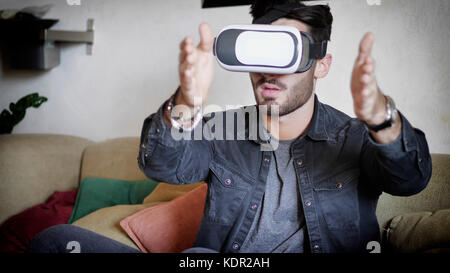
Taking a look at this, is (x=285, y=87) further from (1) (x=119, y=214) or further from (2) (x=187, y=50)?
(1) (x=119, y=214)

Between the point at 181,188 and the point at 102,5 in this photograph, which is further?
the point at 181,188

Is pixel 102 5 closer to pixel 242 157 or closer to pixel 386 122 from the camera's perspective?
pixel 242 157

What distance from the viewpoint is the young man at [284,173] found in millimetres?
819

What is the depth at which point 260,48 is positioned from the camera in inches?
28.0

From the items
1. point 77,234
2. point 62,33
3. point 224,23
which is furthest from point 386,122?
point 62,33

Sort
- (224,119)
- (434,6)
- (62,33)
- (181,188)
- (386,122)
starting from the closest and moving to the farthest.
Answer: (386,122) → (434,6) → (224,119) → (62,33) → (181,188)

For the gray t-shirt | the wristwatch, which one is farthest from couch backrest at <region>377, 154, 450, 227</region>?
A: the wristwatch

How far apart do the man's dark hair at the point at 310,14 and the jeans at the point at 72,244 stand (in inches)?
19.2

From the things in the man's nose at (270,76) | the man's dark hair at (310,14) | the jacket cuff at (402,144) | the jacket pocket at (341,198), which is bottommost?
the jacket pocket at (341,198)

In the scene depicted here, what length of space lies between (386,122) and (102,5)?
0.71 m

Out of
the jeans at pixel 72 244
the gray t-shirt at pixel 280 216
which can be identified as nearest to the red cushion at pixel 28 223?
the jeans at pixel 72 244

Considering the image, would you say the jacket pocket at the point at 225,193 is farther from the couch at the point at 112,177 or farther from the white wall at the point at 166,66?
the couch at the point at 112,177

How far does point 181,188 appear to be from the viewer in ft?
4.11

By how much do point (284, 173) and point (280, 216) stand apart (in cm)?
9
